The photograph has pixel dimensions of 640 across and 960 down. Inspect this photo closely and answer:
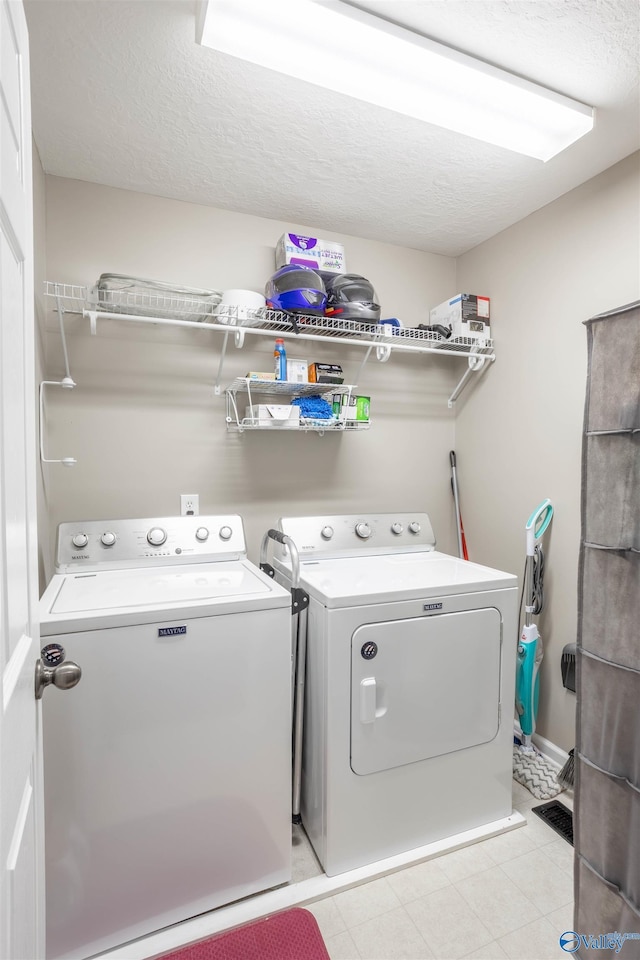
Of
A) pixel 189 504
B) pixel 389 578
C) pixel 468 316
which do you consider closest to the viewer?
pixel 389 578

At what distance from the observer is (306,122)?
5.67ft

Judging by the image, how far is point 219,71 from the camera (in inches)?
59.3

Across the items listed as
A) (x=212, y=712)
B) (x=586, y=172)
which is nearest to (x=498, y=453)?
(x=586, y=172)

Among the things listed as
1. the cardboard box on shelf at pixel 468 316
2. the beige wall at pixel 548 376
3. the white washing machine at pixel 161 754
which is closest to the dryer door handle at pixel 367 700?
the white washing machine at pixel 161 754

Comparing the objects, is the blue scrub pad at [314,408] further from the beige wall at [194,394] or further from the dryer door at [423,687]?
the dryer door at [423,687]

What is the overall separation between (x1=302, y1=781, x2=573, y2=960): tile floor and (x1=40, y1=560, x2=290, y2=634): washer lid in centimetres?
102

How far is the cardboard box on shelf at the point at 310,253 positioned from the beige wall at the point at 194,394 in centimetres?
17

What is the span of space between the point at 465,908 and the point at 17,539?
179cm

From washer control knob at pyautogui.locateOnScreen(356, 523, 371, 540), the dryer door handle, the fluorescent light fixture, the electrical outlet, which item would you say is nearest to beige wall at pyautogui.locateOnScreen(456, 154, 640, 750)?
the fluorescent light fixture

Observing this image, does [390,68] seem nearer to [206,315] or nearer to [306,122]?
[306,122]

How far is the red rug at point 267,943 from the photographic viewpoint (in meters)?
1.34

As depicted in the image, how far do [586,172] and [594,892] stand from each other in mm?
2493

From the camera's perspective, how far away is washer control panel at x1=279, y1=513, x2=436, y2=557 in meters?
2.24

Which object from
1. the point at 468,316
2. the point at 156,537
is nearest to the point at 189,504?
the point at 156,537
